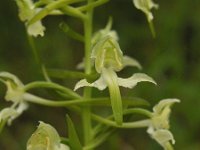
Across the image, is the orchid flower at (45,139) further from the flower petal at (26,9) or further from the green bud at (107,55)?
the flower petal at (26,9)

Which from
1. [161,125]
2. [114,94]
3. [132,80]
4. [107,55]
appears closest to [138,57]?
[161,125]

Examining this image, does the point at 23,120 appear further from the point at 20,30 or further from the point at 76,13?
the point at 76,13

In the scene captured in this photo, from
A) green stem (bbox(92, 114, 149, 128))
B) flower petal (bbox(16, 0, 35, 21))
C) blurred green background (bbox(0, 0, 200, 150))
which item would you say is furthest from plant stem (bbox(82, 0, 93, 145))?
blurred green background (bbox(0, 0, 200, 150))

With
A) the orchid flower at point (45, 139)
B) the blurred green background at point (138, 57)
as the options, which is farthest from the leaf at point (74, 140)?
the blurred green background at point (138, 57)

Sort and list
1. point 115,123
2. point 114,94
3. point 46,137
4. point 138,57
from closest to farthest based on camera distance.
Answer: point 114,94, point 46,137, point 115,123, point 138,57

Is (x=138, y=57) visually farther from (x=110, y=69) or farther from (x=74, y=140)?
(x=74, y=140)

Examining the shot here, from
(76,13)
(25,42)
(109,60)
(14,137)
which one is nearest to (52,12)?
(76,13)

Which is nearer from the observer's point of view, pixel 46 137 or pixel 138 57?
pixel 46 137

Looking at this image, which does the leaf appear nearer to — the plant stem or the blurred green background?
the plant stem
